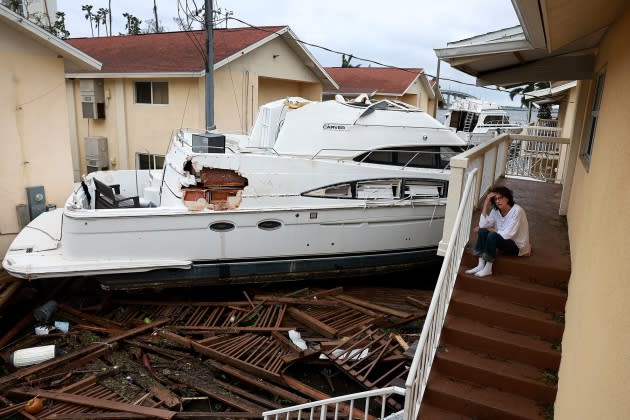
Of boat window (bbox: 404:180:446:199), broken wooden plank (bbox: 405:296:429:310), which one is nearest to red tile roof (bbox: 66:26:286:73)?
boat window (bbox: 404:180:446:199)

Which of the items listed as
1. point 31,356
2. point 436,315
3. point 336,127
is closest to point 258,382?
point 436,315

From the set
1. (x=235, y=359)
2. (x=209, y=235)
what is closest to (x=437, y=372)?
(x=235, y=359)

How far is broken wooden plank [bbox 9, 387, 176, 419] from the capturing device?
5262mm

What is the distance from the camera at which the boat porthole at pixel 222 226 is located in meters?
7.58

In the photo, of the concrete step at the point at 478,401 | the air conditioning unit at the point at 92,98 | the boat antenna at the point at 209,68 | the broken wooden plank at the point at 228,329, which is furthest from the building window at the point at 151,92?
the concrete step at the point at 478,401

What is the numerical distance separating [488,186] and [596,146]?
2.97 metres

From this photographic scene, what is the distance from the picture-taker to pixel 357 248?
27.7 ft

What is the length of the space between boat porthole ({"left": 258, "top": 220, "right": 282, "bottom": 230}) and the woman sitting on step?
3577mm

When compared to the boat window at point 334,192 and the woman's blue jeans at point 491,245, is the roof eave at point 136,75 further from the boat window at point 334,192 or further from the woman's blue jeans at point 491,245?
the woman's blue jeans at point 491,245

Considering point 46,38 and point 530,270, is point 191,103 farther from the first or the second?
point 530,270

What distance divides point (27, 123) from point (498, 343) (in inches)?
363

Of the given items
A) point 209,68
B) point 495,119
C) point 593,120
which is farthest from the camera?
point 495,119

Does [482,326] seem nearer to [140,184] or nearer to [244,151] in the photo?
[244,151]

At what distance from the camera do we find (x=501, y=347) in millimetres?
4301
